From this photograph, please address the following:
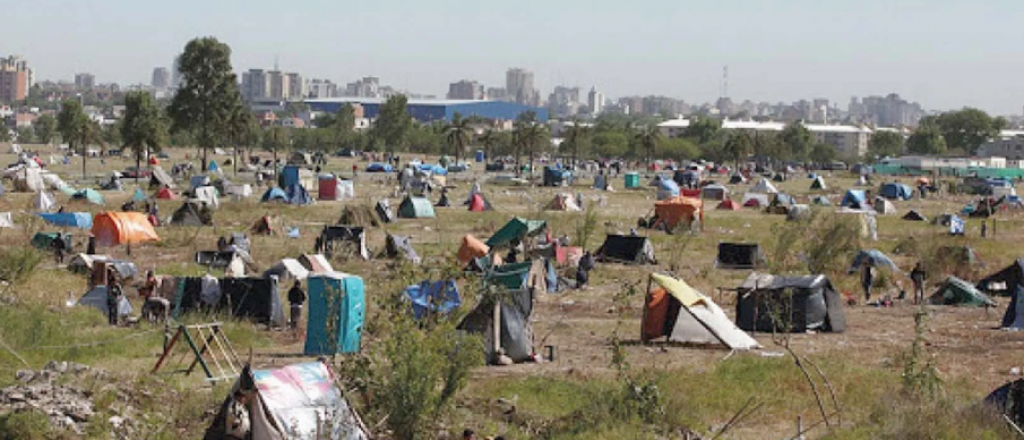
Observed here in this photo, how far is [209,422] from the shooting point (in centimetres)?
1524

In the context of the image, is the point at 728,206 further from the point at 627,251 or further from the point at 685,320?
the point at 685,320

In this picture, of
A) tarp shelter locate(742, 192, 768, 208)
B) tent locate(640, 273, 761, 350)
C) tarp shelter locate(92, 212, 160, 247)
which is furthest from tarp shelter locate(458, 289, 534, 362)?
tarp shelter locate(742, 192, 768, 208)

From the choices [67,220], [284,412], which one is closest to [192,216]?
[67,220]

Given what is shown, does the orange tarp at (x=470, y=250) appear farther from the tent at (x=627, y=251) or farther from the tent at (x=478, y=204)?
the tent at (x=478, y=204)

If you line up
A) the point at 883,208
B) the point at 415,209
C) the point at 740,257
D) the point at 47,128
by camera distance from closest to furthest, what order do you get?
the point at 740,257 < the point at 415,209 < the point at 883,208 < the point at 47,128

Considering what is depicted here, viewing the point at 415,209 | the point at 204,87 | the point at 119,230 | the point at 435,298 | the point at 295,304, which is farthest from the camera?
the point at 204,87

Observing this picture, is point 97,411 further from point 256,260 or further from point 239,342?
point 256,260

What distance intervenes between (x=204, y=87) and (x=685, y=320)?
196 feet

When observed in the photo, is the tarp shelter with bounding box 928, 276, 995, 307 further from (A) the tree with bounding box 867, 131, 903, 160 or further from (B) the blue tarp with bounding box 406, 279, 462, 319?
(A) the tree with bounding box 867, 131, 903, 160

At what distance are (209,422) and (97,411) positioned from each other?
1.12m

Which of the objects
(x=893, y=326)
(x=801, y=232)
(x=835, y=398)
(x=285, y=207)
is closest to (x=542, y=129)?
(x=285, y=207)

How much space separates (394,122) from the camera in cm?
11150

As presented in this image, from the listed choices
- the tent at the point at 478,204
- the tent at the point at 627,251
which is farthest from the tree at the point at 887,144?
the tent at the point at 627,251

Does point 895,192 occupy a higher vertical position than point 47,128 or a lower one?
lower
